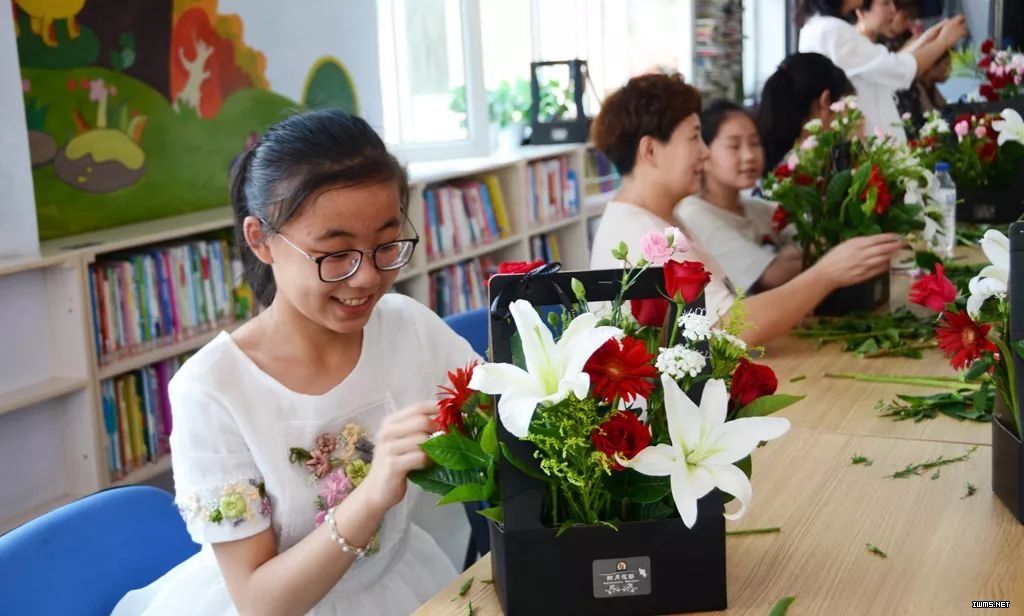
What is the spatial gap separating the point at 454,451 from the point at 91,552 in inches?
22.4

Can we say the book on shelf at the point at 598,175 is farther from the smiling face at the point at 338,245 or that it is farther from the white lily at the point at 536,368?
the white lily at the point at 536,368

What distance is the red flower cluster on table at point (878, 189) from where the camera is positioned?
7.63 feet

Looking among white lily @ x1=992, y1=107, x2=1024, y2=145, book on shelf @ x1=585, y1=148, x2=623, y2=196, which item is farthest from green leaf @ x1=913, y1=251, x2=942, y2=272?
book on shelf @ x1=585, y1=148, x2=623, y2=196

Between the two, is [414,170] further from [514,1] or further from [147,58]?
[514,1]

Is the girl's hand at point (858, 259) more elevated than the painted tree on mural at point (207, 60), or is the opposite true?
the painted tree on mural at point (207, 60)

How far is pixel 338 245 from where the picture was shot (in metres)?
1.47

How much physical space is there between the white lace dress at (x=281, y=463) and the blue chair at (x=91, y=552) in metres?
0.03

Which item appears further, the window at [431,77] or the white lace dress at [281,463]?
the window at [431,77]

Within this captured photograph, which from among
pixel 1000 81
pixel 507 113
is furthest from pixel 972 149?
pixel 507 113

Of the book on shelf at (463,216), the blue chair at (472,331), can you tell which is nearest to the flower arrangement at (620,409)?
the blue chair at (472,331)

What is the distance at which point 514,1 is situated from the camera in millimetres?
5609

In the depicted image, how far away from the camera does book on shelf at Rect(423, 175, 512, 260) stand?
4.18 meters

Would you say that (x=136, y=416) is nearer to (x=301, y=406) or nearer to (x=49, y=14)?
(x=49, y=14)

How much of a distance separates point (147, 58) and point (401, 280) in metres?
1.22
